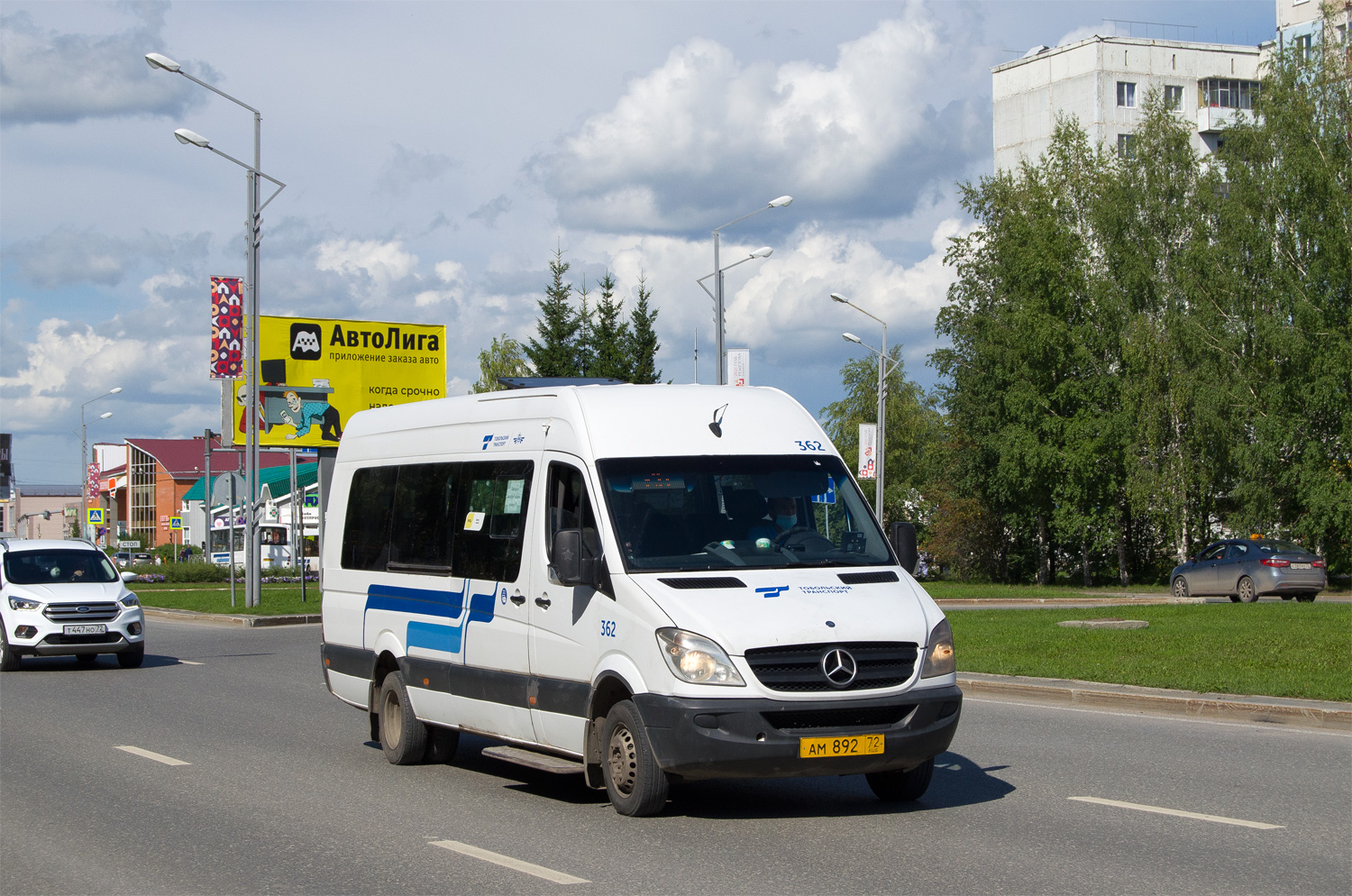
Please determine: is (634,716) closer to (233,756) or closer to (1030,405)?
(233,756)

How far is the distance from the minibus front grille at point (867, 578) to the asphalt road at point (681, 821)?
1324 mm

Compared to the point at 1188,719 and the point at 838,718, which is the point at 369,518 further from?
the point at 1188,719

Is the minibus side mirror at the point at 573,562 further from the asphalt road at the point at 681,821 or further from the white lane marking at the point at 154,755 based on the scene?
the white lane marking at the point at 154,755

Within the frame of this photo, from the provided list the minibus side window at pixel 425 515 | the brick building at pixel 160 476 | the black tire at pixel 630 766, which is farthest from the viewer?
the brick building at pixel 160 476

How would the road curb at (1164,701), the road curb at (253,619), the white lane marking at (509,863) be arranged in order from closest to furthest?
the white lane marking at (509,863), the road curb at (1164,701), the road curb at (253,619)

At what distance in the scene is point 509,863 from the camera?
701 centimetres

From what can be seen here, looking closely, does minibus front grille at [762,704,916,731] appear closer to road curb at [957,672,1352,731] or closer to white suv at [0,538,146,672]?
road curb at [957,672,1352,731]

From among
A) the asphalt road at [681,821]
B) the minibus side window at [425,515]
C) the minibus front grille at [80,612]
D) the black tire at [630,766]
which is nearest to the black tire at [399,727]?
the asphalt road at [681,821]

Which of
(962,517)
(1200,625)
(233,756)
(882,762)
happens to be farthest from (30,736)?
(962,517)

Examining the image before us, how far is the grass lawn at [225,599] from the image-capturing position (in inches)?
1249

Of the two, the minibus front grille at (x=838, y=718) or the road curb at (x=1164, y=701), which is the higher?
the minibus front grille at (x=838, y=718)

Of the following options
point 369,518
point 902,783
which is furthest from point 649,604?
point 369,518

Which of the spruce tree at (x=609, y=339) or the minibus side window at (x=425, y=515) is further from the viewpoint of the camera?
the spruce tree at (x=609, y=339)

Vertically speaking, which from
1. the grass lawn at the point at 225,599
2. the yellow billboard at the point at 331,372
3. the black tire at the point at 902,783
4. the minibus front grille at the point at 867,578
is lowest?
the grass lawn at the point at 225,599
